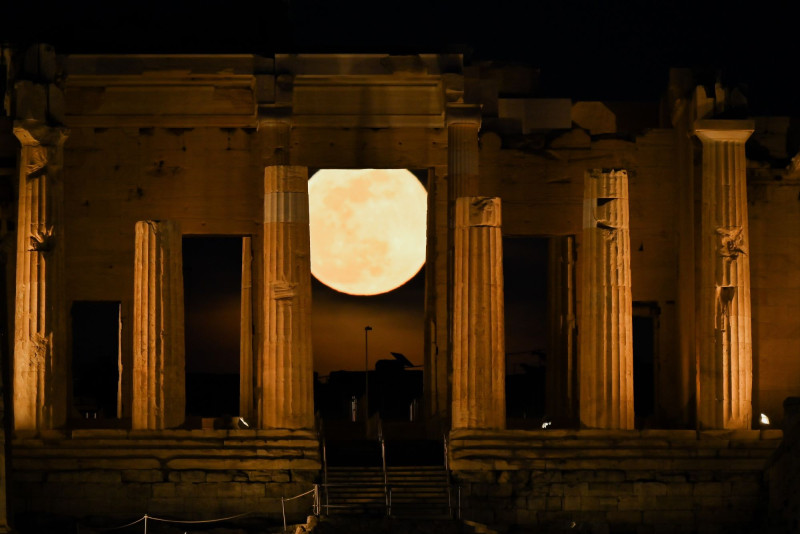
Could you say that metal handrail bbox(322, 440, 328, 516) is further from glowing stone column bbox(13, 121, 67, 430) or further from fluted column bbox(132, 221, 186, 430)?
glowing stone column bbox(13, 121, 67, 430)

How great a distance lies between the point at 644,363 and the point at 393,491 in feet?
117

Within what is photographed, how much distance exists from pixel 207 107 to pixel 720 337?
12.7m

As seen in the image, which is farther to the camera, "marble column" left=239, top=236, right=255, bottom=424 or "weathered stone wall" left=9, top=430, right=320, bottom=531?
"marble column" left=239, top=236, right=255, bottom=424

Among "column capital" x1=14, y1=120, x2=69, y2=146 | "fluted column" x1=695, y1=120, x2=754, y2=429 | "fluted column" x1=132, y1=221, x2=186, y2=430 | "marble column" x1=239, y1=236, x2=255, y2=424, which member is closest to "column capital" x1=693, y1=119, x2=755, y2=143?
"fluted column" x1=695, y1=120, x2=754, y2=429

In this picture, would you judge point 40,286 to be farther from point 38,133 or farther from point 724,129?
point 724,129

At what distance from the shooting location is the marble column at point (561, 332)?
1752 inches

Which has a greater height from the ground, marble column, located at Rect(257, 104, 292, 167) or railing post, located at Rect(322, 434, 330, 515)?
marble column, located at Rect(257, 104, 292, 167)

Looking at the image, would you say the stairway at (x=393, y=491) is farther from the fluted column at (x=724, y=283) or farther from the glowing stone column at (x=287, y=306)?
the fluted column at (x=724, y=283)

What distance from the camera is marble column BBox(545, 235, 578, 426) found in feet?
146

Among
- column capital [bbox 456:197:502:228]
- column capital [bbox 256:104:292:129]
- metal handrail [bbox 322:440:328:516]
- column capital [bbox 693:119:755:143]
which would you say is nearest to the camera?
metal handrail [bbox 322:440:328:516]

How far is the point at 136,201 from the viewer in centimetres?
Result: 4475

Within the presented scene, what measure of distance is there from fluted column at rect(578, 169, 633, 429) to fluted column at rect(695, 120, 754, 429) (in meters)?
1.87

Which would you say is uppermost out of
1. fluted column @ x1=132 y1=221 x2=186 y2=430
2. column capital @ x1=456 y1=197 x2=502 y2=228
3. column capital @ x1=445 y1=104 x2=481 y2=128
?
column capital @ x1=445 y1=104 x2=481 y2=128

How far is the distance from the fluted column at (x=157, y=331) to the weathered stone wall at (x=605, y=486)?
5957 mm
